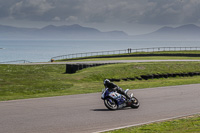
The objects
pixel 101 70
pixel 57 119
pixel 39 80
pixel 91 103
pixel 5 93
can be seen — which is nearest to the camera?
pixel 57 119

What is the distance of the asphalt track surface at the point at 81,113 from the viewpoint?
35.2ft

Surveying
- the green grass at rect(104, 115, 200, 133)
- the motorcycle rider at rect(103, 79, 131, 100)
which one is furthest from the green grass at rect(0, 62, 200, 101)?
the green grass at rect(104, 115, 200, 133)

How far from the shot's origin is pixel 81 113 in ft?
43.0

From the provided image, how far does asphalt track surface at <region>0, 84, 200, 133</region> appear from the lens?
10727mm

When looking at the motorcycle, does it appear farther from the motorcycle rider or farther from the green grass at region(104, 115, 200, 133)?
the green grass at region(104, 115, 200, 133)

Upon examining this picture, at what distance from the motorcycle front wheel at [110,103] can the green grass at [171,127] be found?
3099 millimetres

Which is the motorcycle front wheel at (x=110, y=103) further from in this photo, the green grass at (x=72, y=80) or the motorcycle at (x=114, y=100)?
the green grass at (x=72, y=80)

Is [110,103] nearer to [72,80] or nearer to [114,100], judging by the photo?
[114,100]

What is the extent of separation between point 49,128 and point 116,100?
4.13 meters

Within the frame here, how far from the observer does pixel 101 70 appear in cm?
3481

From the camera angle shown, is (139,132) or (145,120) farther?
(145,120)

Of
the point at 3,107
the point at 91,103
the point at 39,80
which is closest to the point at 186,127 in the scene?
the point at 91,103

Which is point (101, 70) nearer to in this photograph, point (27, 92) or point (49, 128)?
point (27, 92)

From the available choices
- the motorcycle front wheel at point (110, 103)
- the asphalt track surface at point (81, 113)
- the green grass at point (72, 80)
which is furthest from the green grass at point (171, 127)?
the green grass at point (72, 80)
